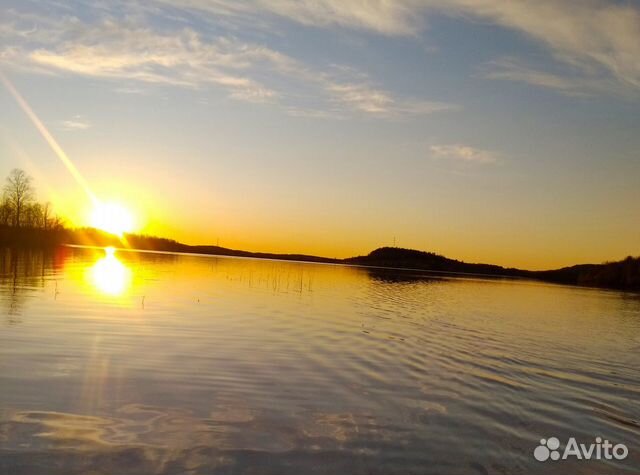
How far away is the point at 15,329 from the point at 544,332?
29.1 m

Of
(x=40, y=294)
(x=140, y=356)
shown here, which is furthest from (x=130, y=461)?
(x=40, y=294)

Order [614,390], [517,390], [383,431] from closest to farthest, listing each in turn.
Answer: [383,431] < [517,390] < [614,390]

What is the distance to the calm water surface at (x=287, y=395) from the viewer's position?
30.8 ft

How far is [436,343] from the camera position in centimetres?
2428

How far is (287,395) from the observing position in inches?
534

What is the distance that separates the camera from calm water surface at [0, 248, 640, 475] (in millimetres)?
9391

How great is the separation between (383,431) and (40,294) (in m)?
27.2

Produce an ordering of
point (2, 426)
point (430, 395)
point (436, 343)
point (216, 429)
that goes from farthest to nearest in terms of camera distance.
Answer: point (436, 343) → point (430, 395) → point (216, 429) → point (2, 426)

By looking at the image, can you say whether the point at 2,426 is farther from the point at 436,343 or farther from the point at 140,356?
the point at 436,343

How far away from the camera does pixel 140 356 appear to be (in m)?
16.9

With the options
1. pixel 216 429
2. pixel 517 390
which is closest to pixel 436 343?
pixel 517 390

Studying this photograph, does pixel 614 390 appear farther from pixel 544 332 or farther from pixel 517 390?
pixel 544 332

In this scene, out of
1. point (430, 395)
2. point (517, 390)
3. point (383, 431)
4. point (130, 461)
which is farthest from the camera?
point (517, 390)

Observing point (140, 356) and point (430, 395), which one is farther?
point (140, 356)
